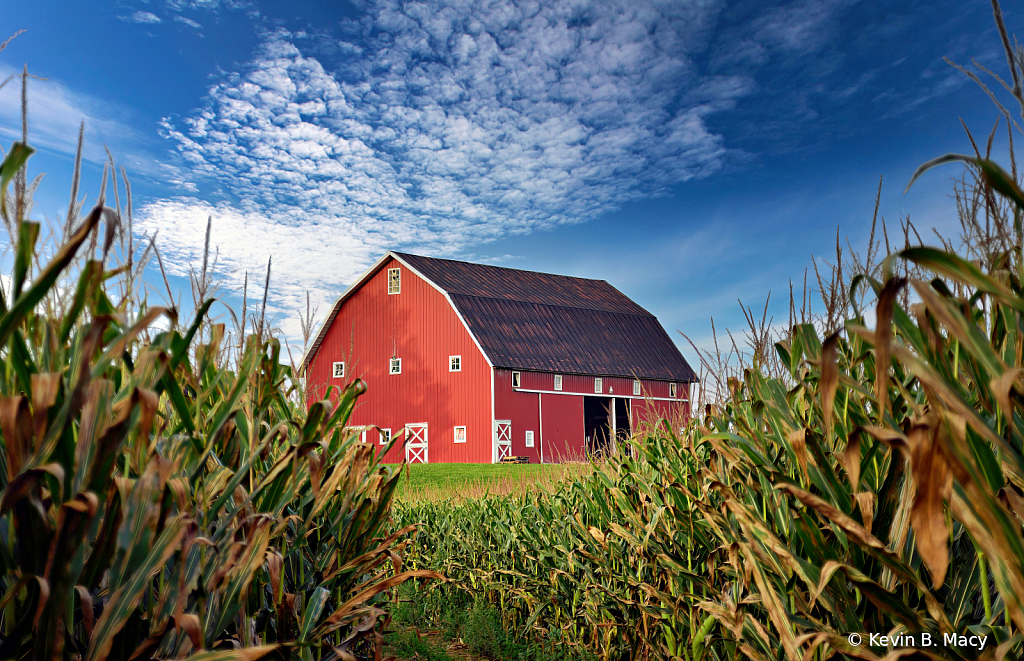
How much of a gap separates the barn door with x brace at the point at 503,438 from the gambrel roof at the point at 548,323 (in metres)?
2.16

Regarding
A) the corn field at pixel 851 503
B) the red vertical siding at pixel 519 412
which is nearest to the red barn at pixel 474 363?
the red vertical siding at pixel 519 412

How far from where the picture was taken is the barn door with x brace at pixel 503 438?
931 inches

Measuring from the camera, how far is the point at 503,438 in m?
23.9

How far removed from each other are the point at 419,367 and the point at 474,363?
2.57 meters

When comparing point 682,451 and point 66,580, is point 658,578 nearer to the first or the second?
point 682,451

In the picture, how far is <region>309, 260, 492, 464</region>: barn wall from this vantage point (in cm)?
2431

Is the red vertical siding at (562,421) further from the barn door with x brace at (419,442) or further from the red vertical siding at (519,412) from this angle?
the barn door with x brace at (419,442)

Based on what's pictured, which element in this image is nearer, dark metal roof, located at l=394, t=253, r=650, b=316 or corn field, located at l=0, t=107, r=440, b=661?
corn field, located at l=0, t=107, r=440, b=661

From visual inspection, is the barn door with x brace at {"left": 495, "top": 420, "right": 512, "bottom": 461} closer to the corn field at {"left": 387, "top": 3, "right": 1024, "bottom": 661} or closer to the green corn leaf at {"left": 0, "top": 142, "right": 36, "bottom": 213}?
the corn field at {"left": 387, "top": 3, "right": 1024, "bottom": 661}

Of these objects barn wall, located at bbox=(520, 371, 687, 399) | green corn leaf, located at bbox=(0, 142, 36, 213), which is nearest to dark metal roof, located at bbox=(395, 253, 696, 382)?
barn wall, located at bbox=(520, 371, 687, 399)

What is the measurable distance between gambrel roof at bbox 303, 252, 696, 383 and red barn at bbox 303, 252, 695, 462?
6cm

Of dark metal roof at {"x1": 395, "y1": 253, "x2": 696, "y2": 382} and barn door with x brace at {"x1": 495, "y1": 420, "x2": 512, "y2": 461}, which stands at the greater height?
dark metal roof at {"x1": 395, "y1": 253, "x2": 696, "y2": 382}

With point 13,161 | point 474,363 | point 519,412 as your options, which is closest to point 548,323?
point 474,363

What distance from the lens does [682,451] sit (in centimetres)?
337
